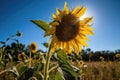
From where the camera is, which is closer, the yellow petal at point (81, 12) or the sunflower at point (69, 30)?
the sunflower at point (69, 30)

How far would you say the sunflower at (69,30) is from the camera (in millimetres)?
1486

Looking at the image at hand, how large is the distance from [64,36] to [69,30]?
6 centimetres

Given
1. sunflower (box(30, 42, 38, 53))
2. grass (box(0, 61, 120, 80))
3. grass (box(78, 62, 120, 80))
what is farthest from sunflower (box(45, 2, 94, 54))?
sunflower (box(30, 42, 38, 53))

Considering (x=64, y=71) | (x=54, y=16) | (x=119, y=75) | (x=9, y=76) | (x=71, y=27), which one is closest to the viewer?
(x=64, y=71)

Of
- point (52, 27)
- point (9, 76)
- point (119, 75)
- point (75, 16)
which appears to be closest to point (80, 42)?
point (75, 16)

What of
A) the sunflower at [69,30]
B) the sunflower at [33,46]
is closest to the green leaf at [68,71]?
the sunflower at [69,30]

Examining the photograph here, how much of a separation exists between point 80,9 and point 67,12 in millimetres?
112

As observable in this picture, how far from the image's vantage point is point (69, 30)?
1.72 metres

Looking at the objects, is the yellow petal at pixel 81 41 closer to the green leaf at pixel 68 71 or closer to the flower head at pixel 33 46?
the green leaf at pixel 68 71

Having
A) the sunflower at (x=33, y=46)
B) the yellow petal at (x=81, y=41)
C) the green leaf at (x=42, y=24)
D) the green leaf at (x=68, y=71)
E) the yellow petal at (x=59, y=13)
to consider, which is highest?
the sunflower at (x=33, y=46)

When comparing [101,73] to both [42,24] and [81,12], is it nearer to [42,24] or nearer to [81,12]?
[81,12]

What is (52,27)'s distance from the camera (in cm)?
144

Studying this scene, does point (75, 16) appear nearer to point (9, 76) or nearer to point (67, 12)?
point (67, 12)

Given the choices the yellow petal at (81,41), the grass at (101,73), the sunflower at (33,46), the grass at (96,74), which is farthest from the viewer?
the sunflower at (33,46)
